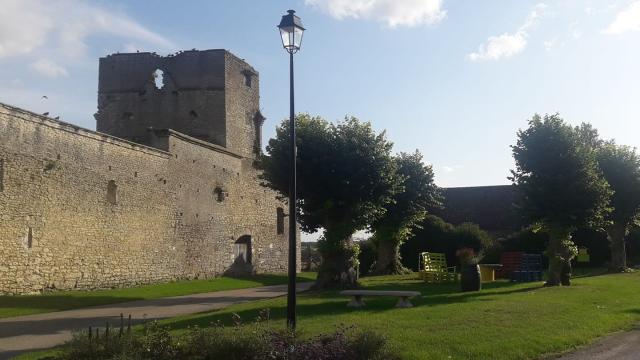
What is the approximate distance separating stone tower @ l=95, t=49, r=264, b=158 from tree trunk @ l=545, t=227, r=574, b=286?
783 inches

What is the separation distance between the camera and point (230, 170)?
33844 mm

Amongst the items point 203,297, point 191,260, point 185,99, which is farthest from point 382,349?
point 185,99

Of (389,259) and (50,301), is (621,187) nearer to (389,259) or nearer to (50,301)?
(389,259)

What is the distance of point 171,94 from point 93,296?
18479 mm

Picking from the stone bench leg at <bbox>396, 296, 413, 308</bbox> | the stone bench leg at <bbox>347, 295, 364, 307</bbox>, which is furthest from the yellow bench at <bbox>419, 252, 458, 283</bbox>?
the stone bench leg at <bbox>347, 295, 364, 307</bbox>

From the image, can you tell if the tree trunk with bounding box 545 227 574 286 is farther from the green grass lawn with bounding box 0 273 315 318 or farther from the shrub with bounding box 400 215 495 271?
the shrub with bounding box 400 215 495 271

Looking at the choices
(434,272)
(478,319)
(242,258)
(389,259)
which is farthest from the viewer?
(242,258)

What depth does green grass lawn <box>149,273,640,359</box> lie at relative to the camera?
30.6 ft

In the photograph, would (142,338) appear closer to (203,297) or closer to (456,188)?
(203,297)

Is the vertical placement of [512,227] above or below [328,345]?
above

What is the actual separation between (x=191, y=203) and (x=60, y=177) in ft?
30.3

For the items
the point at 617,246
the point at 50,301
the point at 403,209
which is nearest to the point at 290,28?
the point at 50,301

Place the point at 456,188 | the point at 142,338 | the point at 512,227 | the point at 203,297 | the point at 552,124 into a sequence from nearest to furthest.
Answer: the point at 142,338, the point at 203,297, the point at 552,124, the point at 512,227, the point at 456,188

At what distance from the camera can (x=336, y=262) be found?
69.2 feet
